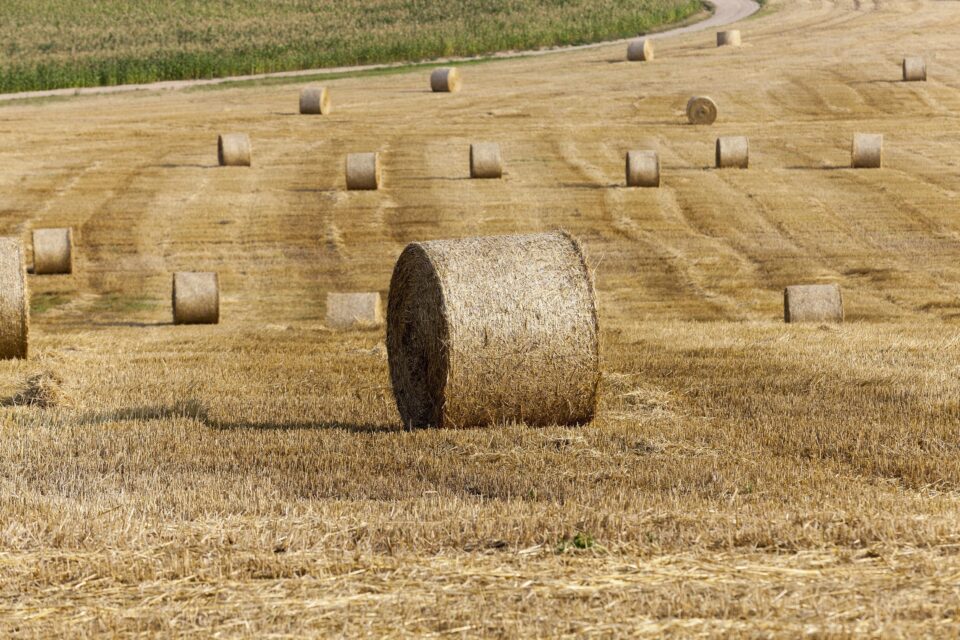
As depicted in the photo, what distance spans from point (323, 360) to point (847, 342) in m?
5.62

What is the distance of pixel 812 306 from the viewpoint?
19328 mm

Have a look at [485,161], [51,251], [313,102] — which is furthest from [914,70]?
[51,251]

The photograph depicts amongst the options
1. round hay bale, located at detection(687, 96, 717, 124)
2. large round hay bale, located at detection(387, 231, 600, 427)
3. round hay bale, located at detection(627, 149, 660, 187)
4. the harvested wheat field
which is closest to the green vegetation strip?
the harvested wheat field

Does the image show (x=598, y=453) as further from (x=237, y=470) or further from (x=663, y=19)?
(x=663, y=19)

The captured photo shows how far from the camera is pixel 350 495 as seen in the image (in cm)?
946

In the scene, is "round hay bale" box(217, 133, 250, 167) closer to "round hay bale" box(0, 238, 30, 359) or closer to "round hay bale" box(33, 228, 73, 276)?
"round hay bale" box(33, 228, 73, 276)

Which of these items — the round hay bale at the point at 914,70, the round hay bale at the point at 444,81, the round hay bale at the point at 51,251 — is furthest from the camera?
the round hay bale at the point at 444,81

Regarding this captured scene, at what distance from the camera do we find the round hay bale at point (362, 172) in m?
31.3

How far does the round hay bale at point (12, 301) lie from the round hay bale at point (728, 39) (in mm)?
43293

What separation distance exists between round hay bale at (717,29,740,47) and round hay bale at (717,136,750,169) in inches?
931

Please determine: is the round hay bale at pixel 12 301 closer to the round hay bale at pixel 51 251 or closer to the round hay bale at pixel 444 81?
the round hay bale at pixel 51 251

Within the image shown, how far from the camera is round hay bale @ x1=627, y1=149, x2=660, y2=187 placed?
3130 centimetres

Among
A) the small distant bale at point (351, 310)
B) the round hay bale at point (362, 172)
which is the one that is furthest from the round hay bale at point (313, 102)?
the small distant bale at point (351, 310)

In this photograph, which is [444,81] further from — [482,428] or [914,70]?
[482,428]
